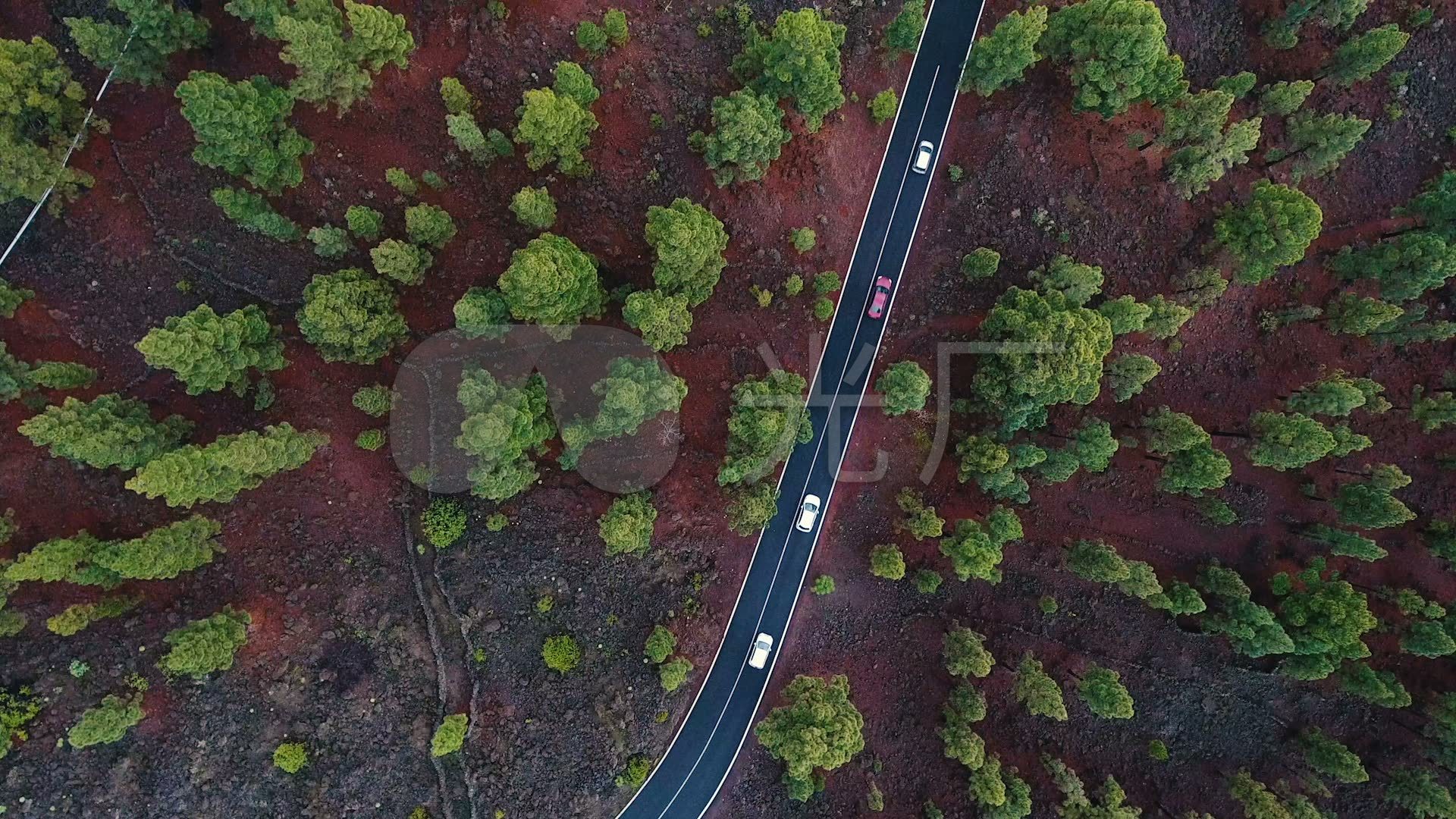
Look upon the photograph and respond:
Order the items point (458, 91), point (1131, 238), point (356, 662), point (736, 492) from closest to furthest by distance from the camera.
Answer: point (458, 91) < point (356, 662) < point (736, 492) < point (1131, 238)

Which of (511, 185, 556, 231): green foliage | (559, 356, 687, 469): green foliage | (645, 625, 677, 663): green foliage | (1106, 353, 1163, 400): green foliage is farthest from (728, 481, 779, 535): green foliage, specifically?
(1106, 353, 1163, 400): green foliage

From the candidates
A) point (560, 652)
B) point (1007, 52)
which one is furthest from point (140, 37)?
point (1007, 52)

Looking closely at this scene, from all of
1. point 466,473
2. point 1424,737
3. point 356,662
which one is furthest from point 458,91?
point 1424,737

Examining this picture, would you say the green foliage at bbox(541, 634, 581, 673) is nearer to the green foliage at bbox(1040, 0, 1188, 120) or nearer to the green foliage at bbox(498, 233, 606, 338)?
the green foliage at bbox(498, 233, 606, 338)

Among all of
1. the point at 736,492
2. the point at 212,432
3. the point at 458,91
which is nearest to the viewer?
the point at 458,91

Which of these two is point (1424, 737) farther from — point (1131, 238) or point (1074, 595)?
point (1131, 238)

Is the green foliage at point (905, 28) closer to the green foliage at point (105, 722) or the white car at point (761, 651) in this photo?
the white car at point (761, 651)
